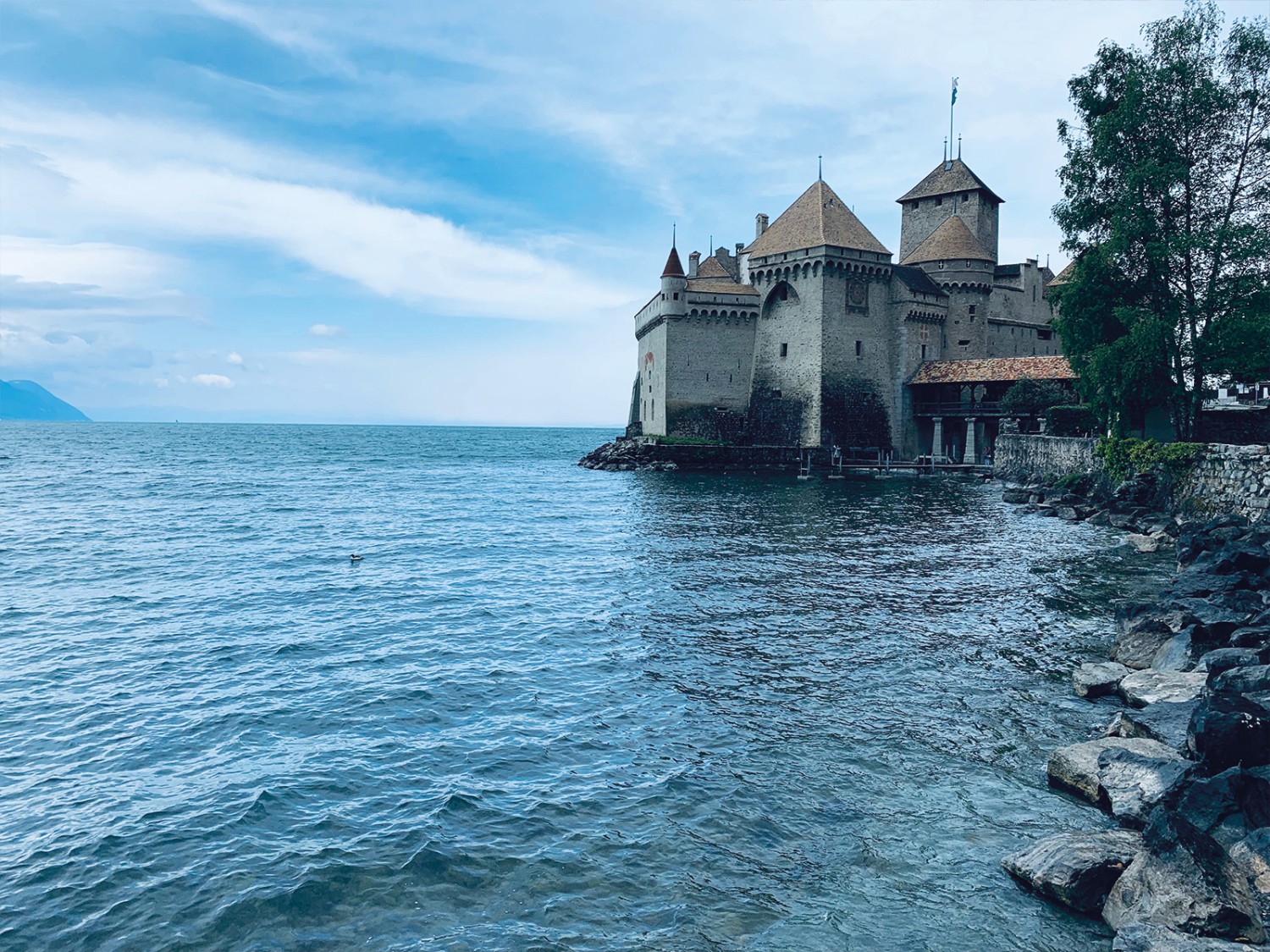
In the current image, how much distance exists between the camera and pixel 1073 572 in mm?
20969

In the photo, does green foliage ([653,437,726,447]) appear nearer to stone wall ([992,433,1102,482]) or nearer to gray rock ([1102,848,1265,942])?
stone wall ([992,433,1102,482])

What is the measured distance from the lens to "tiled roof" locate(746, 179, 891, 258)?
51.1 m

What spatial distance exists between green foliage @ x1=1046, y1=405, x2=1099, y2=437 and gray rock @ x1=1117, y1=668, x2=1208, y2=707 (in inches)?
1365

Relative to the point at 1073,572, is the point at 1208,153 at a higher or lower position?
higher

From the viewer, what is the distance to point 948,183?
59969mm

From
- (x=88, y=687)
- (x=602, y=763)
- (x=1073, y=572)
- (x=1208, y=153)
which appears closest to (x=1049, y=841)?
(x=602, y=763)

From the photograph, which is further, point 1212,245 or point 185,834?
point 1212,245

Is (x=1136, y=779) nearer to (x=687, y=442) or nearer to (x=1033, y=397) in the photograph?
(x=1033, y=397)

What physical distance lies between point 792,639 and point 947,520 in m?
18.5

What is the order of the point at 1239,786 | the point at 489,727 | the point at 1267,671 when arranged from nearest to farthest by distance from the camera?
the point at 1239,786 < the point at 1267,671 < the point at 489,727

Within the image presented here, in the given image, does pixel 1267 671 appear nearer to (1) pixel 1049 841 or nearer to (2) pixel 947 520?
(1) pixel 1049 841

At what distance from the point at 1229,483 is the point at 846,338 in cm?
Answer: 3046

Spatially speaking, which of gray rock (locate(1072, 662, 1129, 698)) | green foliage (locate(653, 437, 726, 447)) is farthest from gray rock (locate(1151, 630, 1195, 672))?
green foliage (locate(653, 437, 726, 447))

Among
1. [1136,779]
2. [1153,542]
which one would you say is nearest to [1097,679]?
[1136,779]
